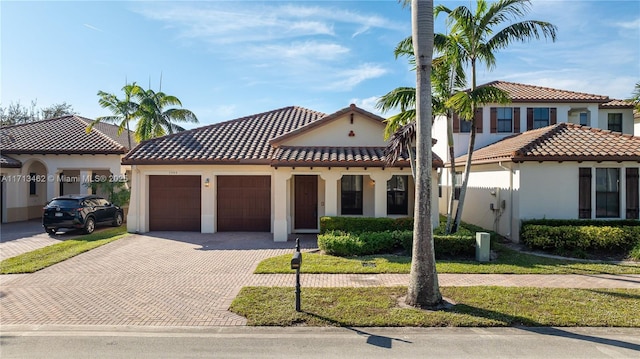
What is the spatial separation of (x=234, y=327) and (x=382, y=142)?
1042 cm

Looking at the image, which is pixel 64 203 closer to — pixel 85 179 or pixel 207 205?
pixel 85 179

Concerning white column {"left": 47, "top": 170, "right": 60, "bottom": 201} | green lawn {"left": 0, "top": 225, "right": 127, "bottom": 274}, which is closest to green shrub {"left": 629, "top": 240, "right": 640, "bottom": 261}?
green lawn {"left": 0, "top": 225, "right": 127, "bottom": 274}

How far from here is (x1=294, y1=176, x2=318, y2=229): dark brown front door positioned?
15.3 metres

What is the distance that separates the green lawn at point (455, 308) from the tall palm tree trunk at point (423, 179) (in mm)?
410

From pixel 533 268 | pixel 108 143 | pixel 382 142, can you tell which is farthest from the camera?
pixel 108 143

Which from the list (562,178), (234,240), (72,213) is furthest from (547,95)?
(72,213)

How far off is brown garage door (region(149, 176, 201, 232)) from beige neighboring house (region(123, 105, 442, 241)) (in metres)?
0.04

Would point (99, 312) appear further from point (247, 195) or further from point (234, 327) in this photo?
point (247, 195)

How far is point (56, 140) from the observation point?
64.1 feet

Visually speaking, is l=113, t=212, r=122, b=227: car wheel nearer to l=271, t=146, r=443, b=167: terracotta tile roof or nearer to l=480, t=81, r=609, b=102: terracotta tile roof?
l=271, t=146, r=443, b=167: terracotta tile roof

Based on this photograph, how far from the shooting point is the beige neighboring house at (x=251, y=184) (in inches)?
576

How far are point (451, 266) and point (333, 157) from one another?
590 cm

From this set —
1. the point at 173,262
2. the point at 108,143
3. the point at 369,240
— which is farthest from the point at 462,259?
the point at 108,143

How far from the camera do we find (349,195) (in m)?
15.2
